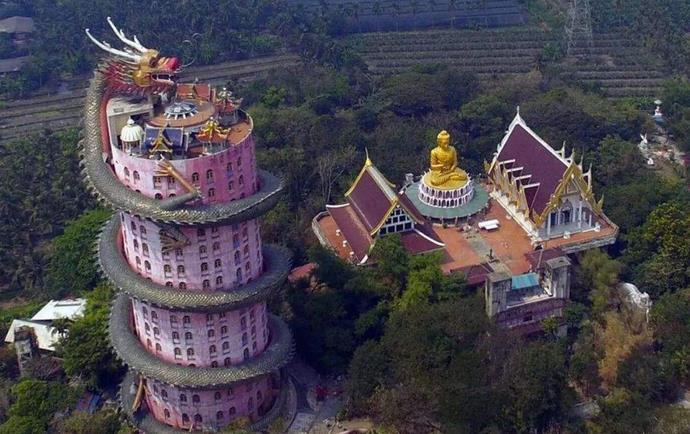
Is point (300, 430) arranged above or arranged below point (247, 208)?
below

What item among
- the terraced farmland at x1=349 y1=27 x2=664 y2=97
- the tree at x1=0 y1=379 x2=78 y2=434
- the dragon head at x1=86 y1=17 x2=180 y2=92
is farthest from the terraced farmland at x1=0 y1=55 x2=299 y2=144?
the dragon head at x1=86 y1=17 x2=180 y2=92

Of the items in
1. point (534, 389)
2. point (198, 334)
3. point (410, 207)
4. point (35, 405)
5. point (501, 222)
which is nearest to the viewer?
point (198, 334)

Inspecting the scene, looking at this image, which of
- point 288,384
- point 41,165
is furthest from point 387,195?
point 41,165

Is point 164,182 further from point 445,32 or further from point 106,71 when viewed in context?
point 445,32

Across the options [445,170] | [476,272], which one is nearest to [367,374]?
[476,272]

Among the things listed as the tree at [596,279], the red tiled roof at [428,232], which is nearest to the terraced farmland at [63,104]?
the red tiled roof at [428,232]

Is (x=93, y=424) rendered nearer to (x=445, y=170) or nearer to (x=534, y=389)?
(x=534, y=389)

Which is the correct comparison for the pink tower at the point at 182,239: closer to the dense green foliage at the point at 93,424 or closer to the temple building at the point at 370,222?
the dense green foliage at the point at 93,424

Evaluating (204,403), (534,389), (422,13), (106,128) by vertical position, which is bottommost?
(422,13)
